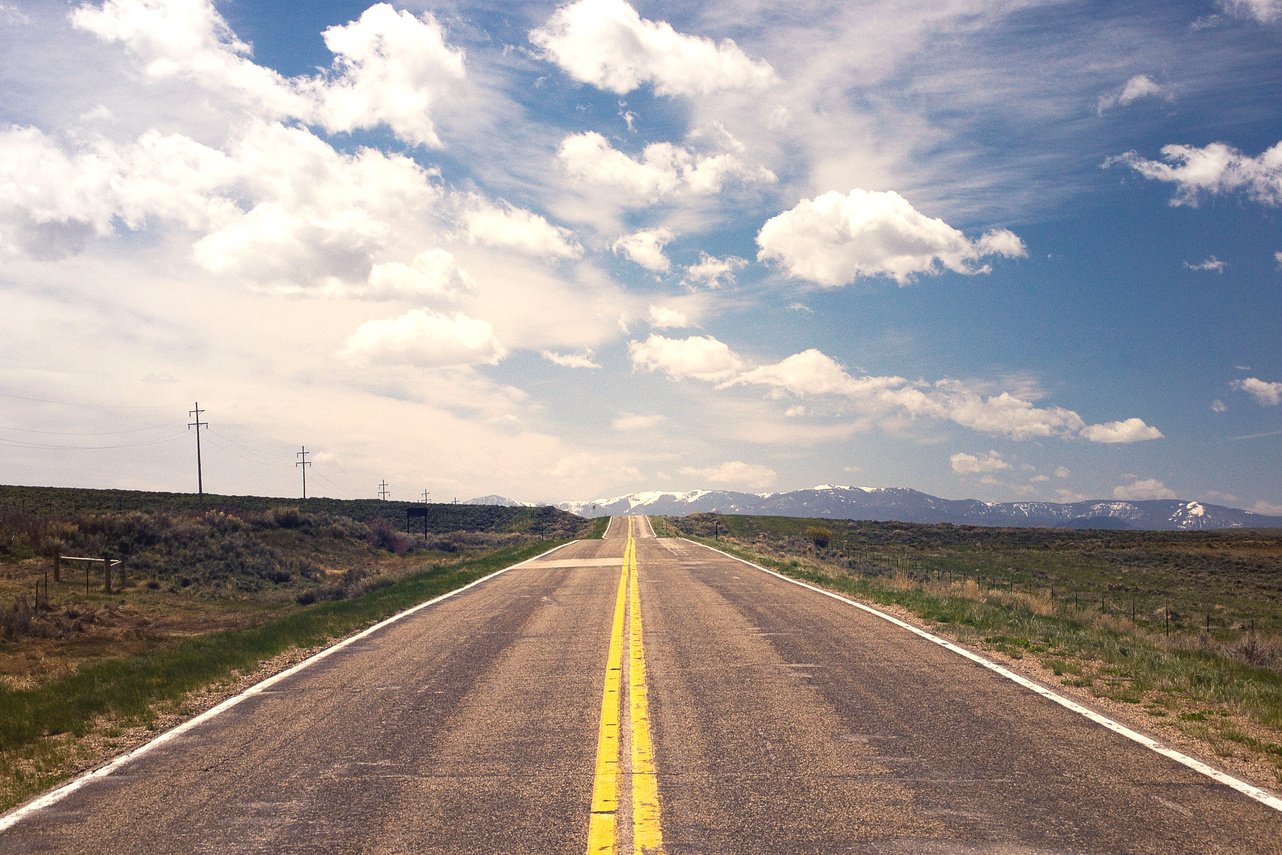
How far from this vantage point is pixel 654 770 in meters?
5.92

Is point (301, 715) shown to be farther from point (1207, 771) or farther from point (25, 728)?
point (1207, 771)

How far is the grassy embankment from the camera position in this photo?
784cm

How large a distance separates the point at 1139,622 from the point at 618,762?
75.6ft

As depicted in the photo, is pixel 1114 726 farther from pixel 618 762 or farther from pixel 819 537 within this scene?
pixel 819 537

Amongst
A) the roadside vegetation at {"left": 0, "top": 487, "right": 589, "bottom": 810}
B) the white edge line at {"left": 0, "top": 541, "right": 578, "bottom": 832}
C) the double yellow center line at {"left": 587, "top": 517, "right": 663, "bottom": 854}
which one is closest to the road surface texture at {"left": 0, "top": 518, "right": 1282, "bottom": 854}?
the double yellow center line at {"left": 587, "top": 517, "right": 663, "bottom": 854}

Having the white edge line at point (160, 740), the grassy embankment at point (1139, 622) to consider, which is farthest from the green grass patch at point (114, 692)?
the grassy embankment at point (1139, 622)

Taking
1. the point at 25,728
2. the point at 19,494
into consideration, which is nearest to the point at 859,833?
the point at 25,728

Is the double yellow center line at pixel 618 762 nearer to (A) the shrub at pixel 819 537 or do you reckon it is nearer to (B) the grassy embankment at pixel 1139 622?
(B) the grassy embankment at pixel 1139 622

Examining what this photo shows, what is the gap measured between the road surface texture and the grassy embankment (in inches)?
47.4

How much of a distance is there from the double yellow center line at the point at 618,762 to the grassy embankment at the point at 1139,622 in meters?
4.41

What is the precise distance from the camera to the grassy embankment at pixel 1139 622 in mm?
7840

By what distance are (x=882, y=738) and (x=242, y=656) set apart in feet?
30.4

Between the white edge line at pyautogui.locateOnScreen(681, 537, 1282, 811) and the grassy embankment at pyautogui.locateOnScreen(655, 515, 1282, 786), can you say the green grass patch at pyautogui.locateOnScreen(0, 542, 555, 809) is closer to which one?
the white edge line at pyautogui.locateOnScreen(681, 537, 1282, 811)

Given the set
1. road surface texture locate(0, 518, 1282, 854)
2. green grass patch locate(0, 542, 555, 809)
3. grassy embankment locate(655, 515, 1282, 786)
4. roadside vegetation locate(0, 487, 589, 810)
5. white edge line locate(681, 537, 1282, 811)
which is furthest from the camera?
roadside vegetation locate(0, 487, 589, 810)
